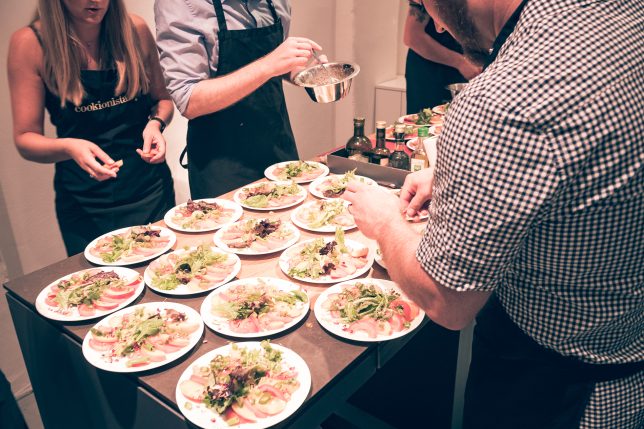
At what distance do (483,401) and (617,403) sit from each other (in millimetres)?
325

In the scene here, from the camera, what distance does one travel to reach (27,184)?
3016 millimetres

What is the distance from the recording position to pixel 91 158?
210 centimetres

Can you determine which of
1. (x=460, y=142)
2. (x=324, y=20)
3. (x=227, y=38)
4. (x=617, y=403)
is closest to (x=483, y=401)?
(x=617, y=403)

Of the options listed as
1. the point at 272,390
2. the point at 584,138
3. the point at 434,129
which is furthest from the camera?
the point at 434,129

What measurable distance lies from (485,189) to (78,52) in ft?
6.93

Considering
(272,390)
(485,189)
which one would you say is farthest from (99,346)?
(485,189)

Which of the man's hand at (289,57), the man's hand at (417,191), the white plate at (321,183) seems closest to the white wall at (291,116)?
the man's hand at (289,57)

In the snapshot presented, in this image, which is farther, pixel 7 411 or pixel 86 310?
pixel 86 310

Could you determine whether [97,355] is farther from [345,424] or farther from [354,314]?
[345,424]

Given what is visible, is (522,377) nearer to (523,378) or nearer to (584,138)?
(523,378)

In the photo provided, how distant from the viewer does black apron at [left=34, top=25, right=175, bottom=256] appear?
7.69 feet

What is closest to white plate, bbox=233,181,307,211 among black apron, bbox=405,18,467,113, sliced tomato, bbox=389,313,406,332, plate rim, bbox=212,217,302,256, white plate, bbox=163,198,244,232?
white plate, bbox=163,198,244,232

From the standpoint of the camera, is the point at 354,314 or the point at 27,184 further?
the point at 27,184

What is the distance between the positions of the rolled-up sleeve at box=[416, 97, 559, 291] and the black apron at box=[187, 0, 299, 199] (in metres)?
1.71
